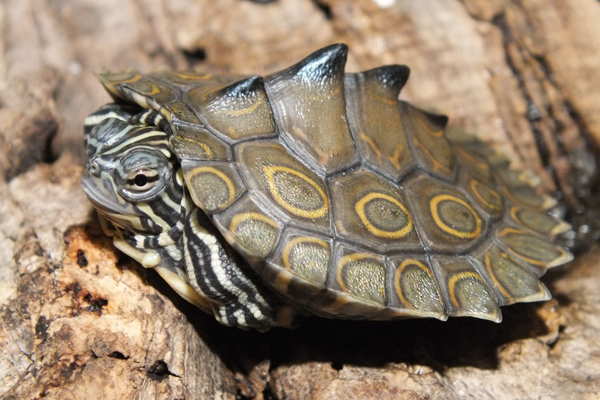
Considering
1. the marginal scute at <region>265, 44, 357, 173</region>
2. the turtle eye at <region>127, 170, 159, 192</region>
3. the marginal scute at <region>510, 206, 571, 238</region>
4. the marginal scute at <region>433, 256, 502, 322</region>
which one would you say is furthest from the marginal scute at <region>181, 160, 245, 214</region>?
the marginal scute at <region>510, 206, 571, 238</region>

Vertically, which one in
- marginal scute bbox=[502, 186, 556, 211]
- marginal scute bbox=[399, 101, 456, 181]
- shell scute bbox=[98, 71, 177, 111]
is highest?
shell scute bbox=[98, 71, 177, 111]

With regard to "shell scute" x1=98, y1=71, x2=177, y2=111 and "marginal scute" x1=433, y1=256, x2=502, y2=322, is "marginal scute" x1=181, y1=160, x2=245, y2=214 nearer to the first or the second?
"shell scute" x1=98, y1=71, x2=177, y2=111

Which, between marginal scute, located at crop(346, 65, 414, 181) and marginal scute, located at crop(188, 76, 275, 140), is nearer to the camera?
marginal scute, located at crop(188, 76, 275, 140)

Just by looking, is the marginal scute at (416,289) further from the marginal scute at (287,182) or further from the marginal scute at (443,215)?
the marginal scute at (287,182)

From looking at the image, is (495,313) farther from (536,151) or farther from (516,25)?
(516,25)

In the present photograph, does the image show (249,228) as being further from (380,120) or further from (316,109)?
(380,120)

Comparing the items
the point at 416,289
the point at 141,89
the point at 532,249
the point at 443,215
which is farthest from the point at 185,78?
the point at 532,249
